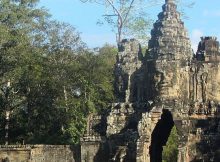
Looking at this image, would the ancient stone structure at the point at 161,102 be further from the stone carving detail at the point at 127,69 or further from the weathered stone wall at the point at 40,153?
the weathered stone wall at the point at 40,153

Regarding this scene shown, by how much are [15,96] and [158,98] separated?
44.2ft

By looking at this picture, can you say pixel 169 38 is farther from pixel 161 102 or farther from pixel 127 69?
pixel 161 102

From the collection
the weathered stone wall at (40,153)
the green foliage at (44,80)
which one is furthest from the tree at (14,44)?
the weathered stone wall at (40,153)

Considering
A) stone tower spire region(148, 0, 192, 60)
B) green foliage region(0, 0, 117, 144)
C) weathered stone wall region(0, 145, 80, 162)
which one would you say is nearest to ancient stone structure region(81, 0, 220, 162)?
stone tower spire region(148, 0, 192, 60)

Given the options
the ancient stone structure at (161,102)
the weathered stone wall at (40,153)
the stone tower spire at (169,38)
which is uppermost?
the stone tower spire at (169,38)

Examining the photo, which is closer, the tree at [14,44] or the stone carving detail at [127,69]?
the stone carving detail at [127,69]

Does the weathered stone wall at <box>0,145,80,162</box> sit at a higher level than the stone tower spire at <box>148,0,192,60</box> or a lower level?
lower

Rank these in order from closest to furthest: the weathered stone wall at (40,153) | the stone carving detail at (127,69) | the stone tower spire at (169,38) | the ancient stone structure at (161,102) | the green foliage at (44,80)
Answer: the ancient stone structure at (161,102) → the weathered stone wall at (40,153) → the stone tower spire at (169,38) → the stone carving detail at (127,69) → the green foliage at (44,80)

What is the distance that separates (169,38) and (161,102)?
3482 millimetres

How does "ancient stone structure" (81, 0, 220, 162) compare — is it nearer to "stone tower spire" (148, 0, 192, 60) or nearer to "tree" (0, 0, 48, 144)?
"stone tower spire" (148, 0, 192, 60)

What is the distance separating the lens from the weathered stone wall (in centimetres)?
2481

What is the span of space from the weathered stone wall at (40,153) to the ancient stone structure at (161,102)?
79 cm

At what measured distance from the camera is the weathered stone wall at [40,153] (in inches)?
977

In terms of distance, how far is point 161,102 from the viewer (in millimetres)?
24031
